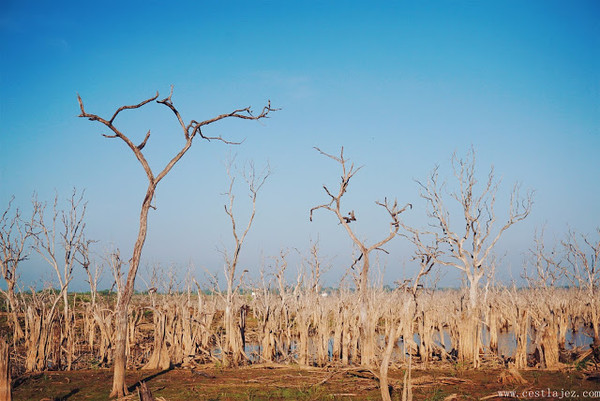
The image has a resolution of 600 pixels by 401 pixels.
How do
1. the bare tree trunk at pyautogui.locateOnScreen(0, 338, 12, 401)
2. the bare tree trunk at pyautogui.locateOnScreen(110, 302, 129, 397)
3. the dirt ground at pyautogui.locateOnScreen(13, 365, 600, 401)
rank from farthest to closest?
the dirt ground at pyautogui.locateOnScreen(13, 365, 600, 401)
the bare tree trunk at pyautogui.locateOnScreen(110, 302, 129, 397)
the bare tree trunk at pyautogui.locateOnScreen(0, 338, 12, 401)

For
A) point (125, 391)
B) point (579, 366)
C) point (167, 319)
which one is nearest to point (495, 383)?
point (579, 366)

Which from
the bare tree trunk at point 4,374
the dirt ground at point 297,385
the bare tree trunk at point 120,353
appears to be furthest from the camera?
the dirt ground at point 297,385

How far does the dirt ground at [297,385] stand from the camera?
8.44 m

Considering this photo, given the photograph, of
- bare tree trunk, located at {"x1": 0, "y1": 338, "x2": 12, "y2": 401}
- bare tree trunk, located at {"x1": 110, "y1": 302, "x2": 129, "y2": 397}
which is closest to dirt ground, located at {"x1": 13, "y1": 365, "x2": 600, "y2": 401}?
bare tree trunk, located at {"x1": 110, "y1": 302, "x2": 129, "y2": 397}

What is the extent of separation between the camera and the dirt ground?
844 cm

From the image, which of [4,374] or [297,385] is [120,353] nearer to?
[4,374]

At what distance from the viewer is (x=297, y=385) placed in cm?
962

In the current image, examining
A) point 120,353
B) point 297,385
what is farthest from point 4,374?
point 297,385

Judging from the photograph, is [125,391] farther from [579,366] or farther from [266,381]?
[579,366]

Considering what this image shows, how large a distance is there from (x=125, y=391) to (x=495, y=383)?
737 centimetres

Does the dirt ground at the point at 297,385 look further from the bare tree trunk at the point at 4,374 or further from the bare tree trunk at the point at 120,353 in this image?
the bare tree trunk at the point at 4,374

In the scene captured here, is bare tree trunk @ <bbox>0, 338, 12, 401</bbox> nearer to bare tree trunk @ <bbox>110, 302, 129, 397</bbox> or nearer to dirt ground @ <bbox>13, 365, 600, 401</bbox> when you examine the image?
dirt ground @ <bbox>13, 365, 600, 401</bbox>

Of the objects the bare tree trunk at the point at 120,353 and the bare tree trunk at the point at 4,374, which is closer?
the bare tree trunk at the point at 4,374

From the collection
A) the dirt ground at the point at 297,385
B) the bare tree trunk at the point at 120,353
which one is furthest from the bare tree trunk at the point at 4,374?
the bare tree trunk at the point at 120,353
